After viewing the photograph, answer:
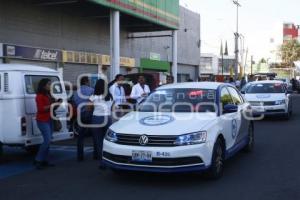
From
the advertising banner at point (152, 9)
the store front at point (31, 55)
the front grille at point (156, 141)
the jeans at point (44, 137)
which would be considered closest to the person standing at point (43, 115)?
the jeans at point (44, 137)

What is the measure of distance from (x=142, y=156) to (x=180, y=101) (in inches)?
69.7

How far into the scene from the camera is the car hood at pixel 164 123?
23.2 ft

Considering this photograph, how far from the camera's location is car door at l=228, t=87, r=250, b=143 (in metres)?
9.16

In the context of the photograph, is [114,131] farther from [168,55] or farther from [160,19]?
[168,55]

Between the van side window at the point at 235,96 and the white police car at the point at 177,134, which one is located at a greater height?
the van side window at the point at 235,96

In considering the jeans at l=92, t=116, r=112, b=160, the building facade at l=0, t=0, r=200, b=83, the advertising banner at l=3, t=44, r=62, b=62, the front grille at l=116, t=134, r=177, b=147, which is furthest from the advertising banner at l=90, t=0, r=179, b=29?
the front grille at l=116, t=134, r=177, b=147

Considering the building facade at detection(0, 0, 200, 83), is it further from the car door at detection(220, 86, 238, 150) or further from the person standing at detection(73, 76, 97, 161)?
the car door at detection(220, 86, 238, 150)

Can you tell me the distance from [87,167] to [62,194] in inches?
80.9

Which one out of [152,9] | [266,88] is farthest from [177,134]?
[152,9]

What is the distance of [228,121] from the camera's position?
8.27 m

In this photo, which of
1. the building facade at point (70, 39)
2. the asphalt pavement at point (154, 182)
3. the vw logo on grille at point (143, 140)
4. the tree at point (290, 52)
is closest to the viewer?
the asphalt pavement at point (154, 182)

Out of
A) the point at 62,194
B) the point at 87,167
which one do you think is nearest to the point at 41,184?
the point at 62,194

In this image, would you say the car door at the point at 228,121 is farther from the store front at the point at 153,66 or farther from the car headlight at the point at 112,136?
the store front at the point at 153,66

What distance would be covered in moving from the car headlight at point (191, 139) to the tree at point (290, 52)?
85190 millimetres
